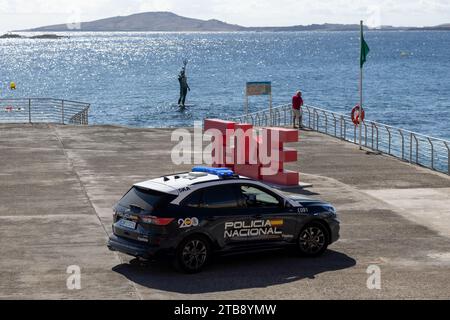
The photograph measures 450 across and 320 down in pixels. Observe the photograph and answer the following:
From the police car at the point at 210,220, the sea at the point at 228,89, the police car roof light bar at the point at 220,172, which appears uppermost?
the police car roof light bar at the point at 220,172

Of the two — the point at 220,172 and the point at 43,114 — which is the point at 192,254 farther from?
the point at 43,114

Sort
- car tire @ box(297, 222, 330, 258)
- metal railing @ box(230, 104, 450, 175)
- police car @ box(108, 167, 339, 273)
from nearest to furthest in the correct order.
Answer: police car @ box(108, 167, 339, 273) < car tire @ box(297, 222, 330, 258) < metal railing @ box(230, 104, 450, 175)

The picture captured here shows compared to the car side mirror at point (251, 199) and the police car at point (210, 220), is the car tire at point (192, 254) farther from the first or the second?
the car side mirror at point (251, 199)

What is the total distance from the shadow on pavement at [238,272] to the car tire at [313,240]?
0.46 feet

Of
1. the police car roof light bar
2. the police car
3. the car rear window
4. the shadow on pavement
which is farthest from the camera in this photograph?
the police car roof light bar

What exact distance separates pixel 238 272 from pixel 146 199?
6.28 feet

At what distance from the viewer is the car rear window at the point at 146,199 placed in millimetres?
14336

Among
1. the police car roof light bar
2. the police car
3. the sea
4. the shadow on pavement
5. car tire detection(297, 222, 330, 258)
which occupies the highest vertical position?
the police car roof light bar

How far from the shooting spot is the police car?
14234mm

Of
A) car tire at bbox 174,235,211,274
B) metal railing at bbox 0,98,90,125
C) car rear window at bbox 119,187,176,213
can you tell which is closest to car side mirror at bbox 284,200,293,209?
car tire at bbox 174,235,211,274

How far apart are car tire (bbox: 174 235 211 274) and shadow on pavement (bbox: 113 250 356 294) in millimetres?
131

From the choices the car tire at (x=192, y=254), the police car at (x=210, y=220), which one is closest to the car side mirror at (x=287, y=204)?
the police car at (x=210, y=220)

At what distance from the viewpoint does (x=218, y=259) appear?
50.1ft

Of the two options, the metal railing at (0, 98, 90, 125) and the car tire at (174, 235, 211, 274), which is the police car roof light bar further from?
the metal railing at (0, 98, 90, 125)
